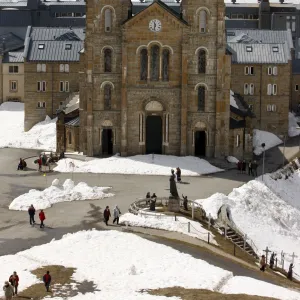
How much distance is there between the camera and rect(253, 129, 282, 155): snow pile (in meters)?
82.8

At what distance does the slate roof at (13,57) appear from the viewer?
102 meters

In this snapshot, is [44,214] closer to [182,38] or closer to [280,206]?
[280,206]

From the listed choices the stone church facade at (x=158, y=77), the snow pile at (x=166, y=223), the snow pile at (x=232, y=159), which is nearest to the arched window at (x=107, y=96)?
the stone church facade at (x=158, y=77)

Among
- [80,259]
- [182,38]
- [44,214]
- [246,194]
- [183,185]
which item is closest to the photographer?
[80,259]

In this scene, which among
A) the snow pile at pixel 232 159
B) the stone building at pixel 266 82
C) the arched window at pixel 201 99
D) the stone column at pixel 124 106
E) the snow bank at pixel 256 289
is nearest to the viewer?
the snow bank at pixel 256 289

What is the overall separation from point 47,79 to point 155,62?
24.1 meters

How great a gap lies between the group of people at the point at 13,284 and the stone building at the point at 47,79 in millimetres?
57197

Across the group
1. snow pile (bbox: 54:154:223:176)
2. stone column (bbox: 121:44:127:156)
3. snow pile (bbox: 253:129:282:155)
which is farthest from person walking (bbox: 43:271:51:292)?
snow pile (bbox: 253:129:282:155)

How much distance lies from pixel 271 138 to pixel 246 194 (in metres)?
33.5

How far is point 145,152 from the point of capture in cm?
7062

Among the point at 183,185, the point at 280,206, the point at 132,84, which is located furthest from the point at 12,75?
the point at 280,206

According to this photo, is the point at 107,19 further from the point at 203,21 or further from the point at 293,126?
the point at 293,126

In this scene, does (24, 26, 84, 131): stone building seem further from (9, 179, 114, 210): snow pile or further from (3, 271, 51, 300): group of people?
(3, 271, 51, 300): group of people

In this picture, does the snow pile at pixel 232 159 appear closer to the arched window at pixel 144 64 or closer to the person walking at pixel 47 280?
the arched window at pixel 144 64
